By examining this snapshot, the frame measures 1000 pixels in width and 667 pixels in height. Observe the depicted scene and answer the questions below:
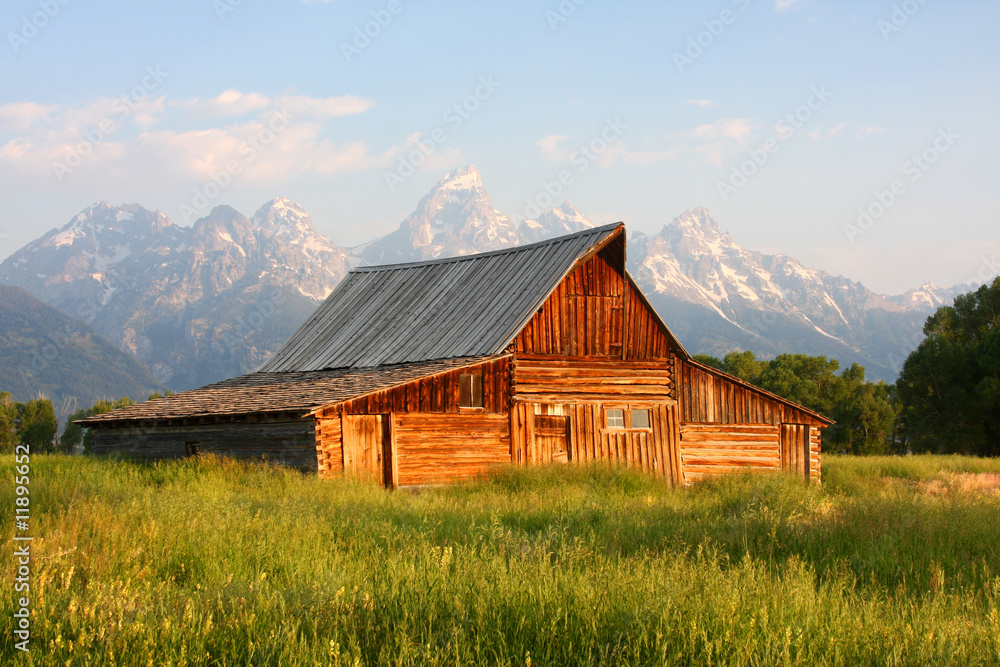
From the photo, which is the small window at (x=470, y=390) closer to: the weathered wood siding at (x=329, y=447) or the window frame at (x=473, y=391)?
the window frame at (x=473, y=391)

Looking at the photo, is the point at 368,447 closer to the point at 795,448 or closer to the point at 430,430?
the point at 430,430

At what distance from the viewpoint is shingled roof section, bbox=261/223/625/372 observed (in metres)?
23.2

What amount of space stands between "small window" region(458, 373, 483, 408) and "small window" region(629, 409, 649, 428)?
4.63 metres

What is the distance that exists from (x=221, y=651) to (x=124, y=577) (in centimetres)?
273

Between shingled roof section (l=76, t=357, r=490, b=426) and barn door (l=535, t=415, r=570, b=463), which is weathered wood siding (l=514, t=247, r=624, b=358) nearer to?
barn door (l=535, t=415, r=570, b=463)

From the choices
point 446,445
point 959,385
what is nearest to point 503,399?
point 446,445

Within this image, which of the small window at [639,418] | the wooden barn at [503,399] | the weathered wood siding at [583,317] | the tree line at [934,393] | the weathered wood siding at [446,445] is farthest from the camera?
the tree line at [934,393]

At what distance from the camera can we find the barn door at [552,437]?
22.3 meters

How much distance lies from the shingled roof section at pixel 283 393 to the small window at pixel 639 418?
16.3ft

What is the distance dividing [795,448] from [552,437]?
7917 millimetres

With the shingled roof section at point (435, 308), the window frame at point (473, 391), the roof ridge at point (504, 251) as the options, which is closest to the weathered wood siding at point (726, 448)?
the shingled roof section at point (435, 308)

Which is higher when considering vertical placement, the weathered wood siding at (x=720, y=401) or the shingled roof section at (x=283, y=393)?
the shingled roof section at (x=283, y=393)

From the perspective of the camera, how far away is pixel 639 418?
23734mm

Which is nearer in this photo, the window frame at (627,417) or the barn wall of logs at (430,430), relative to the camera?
the barn wall of logs at (430,430)
